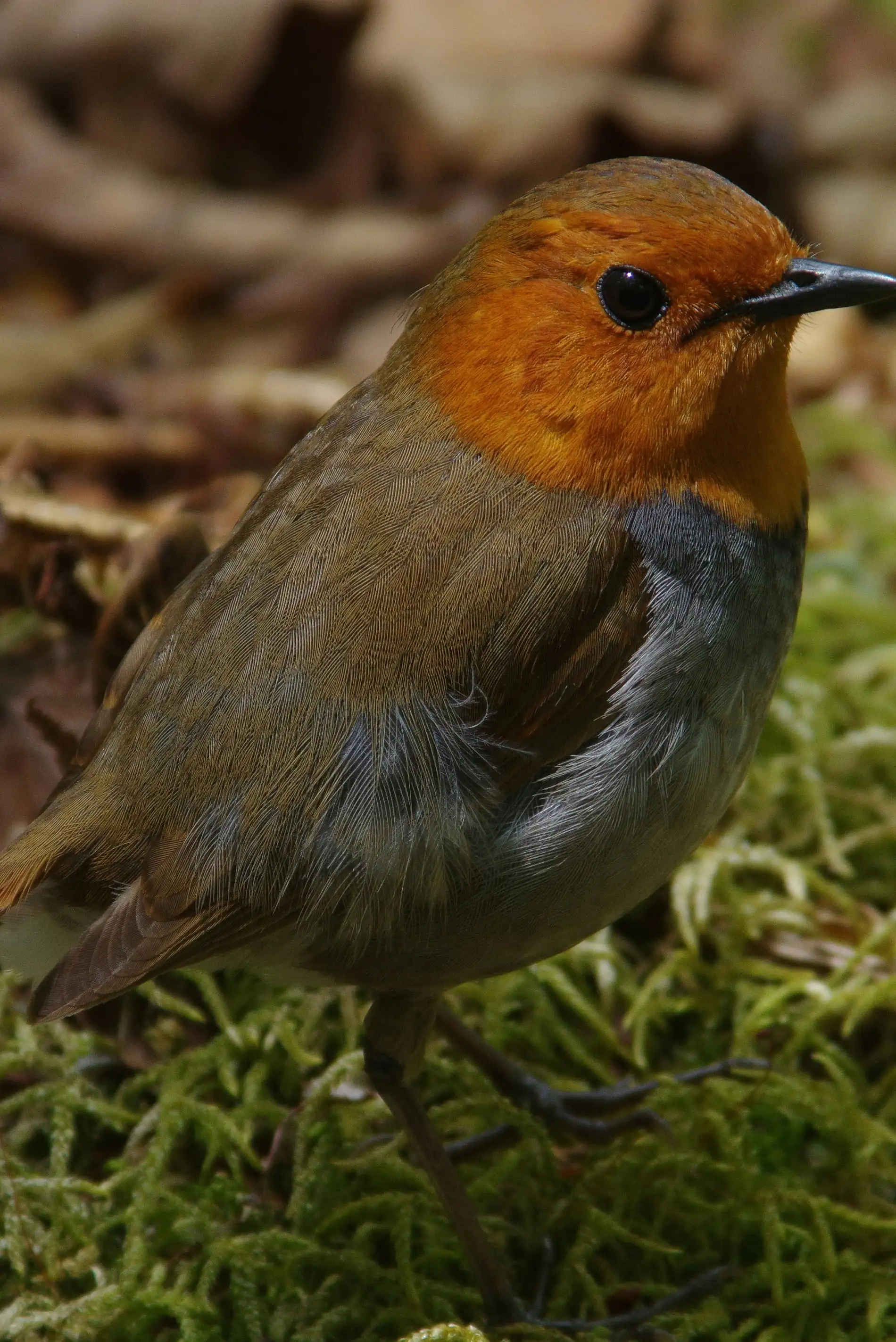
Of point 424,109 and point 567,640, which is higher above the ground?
point 424,109

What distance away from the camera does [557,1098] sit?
11.2ft

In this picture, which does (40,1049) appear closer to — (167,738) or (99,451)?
(167,738)

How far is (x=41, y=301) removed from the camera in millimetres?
6402

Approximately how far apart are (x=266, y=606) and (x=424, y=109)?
4.81m

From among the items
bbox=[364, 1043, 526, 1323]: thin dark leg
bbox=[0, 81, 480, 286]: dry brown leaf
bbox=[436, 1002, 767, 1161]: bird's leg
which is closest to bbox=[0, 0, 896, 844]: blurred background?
bbox=[0, 81, 480, 286]: dry brown leaf

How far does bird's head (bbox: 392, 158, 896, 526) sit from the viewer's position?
2766mm

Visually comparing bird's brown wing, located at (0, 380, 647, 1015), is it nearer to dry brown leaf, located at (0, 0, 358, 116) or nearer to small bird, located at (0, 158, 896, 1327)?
small bird, located at (0, 158, 896, 1327)

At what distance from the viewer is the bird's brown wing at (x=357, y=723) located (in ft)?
8.67

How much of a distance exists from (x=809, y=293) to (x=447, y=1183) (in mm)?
1824

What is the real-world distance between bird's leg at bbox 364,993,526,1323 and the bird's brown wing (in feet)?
1.43

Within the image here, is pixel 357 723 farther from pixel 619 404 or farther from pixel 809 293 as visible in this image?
pixel 809 293

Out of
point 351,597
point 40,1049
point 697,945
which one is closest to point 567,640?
point 351,597

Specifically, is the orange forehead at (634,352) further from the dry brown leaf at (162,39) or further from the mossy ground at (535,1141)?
the dry brown leaf at (162,39)

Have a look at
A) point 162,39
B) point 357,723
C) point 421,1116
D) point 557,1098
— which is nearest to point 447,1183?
point 421,1116
